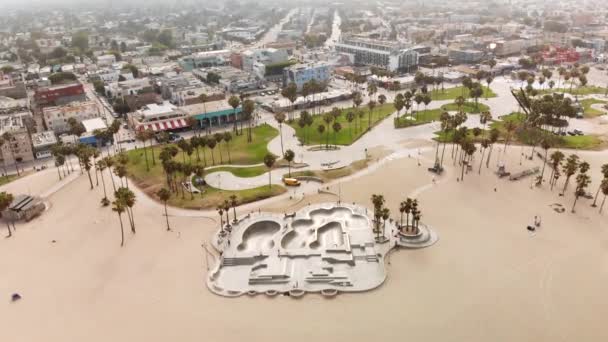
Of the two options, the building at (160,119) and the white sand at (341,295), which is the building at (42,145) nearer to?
the building at (160,119)

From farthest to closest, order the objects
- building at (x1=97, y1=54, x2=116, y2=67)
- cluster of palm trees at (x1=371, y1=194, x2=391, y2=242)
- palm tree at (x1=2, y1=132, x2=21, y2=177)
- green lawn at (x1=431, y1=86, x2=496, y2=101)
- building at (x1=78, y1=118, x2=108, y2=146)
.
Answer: building at (x1=97, y1=54, x2=116, y2=67), green lawn at (x1=431, y1=86, x2=496, y2=101), building at (x1=78, y1=118, x2=108, y2=146), palm tree at (x1=2, y1=132, x2=21, y2=177), cluster of palm trees at (x1=371, y1=194, x2=391, y2=242)

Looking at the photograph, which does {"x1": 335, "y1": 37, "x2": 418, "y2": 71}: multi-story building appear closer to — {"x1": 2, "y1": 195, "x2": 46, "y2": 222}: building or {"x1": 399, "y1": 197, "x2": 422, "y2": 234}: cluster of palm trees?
{"x1": 399, "y1": 197, "x2": 422, "y2": 234}: cluster of palm trees

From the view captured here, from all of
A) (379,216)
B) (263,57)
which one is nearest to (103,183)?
(379,216)

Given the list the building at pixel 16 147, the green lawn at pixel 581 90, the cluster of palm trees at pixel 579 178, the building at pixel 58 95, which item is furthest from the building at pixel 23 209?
the green lawn at pixel 581 90

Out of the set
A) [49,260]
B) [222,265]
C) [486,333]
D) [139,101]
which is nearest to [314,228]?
[222,265]

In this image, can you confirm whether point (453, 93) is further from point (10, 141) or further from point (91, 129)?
point (10, 141)

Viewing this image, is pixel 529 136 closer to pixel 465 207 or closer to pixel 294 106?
pixel 465 207

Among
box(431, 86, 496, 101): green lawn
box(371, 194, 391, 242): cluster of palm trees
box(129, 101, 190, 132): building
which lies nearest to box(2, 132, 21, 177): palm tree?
box(129, 101, 190, 132): building
